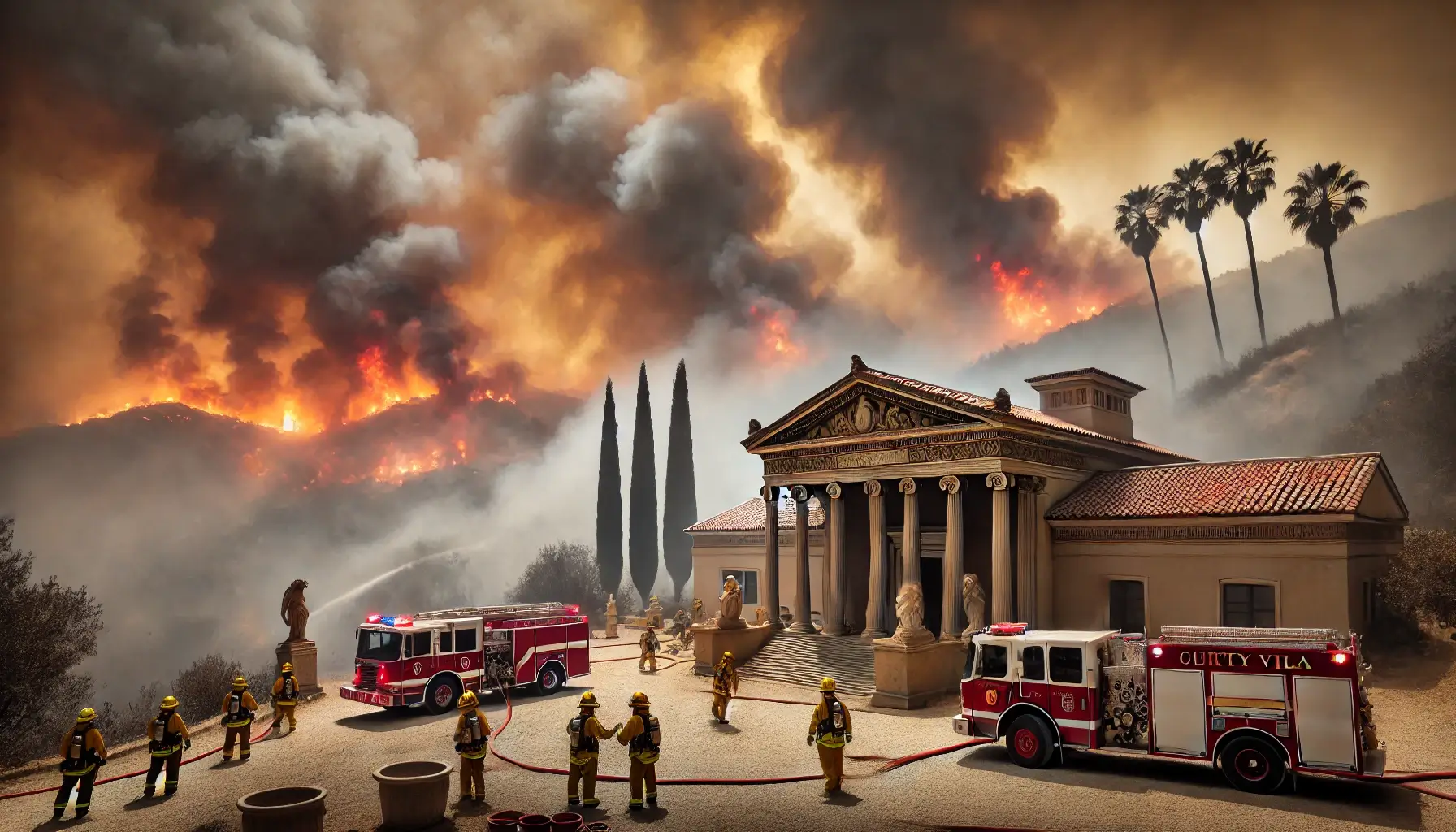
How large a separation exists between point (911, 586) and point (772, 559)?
8930 millimetres

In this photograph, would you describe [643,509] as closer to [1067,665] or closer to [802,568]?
[802,568]

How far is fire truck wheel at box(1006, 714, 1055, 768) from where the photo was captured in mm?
15891

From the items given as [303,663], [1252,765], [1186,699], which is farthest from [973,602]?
[303,663]

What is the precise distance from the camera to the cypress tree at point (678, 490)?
60.4 meters

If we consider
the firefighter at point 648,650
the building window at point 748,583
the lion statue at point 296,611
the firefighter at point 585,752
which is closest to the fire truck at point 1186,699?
the firefighter at point 585,752

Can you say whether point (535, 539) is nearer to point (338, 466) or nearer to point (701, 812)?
point (338, 466)

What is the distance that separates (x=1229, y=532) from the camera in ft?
81.3

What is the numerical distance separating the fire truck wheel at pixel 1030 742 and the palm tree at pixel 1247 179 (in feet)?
Answer: 166

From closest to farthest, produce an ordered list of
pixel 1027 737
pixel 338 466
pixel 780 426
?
pixel 1027 737, pixel 780 426, pixel 338 466

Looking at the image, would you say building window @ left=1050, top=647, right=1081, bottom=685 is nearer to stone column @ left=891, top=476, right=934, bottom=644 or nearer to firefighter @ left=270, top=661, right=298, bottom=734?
stone column @ left=891, top=476, right=934, bottom=644

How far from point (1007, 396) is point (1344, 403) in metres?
37.4

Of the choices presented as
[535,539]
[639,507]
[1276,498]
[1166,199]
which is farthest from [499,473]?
[1276,498]

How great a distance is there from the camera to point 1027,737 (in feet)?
53.2

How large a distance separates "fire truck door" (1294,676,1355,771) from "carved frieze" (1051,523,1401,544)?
1179cm
